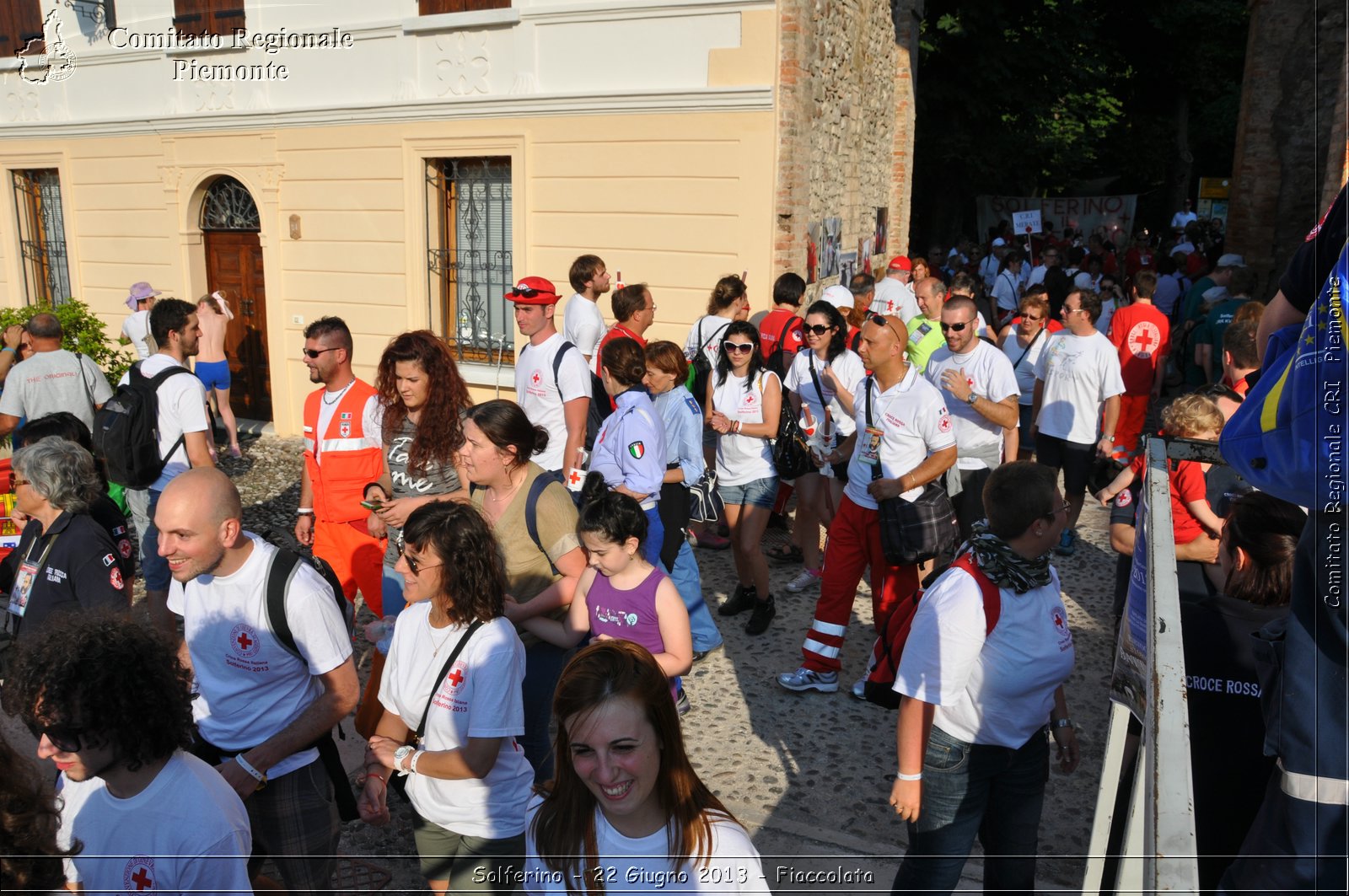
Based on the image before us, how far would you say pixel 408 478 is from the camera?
15.1ft

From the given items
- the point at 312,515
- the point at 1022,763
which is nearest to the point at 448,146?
the point at 312,515

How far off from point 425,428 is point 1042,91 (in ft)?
71.3

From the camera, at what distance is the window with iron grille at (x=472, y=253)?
34.6 ft

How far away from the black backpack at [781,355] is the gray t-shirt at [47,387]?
4.80 meters

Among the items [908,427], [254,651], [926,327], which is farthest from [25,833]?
[926,327]

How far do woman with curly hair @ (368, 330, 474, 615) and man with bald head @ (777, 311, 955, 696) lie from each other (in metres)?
2.09

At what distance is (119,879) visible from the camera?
2.12m

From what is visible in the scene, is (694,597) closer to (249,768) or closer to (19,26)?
(249,768)

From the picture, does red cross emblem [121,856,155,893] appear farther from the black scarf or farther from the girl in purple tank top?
the black scarf

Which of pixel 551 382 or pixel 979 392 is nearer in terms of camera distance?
pixel 551 382

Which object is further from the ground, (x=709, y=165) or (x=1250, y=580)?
(x=709, y=165)

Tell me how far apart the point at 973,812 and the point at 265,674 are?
2293 millimetres

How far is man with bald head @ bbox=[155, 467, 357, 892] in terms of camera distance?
2920 mm

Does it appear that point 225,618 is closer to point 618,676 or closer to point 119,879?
point 119,879
